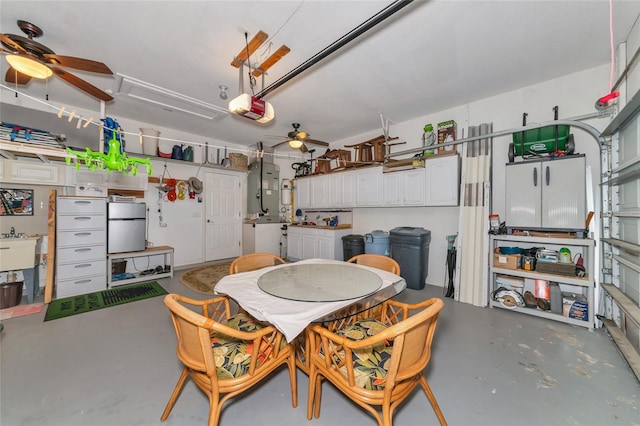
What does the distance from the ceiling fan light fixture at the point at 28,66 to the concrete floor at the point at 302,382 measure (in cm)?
265

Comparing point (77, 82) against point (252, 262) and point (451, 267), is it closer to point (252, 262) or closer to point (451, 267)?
point (252, 262)

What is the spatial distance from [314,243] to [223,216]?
8.15ft

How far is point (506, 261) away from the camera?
10.5 ft

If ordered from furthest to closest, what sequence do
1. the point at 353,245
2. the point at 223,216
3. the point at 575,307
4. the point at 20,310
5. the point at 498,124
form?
1. the point at 223,216
2. the point at 353,245
3. the point at 498,124
4. the point at 20,310
5. the point at 575,307

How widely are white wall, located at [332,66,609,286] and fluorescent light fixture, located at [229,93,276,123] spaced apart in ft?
8.30

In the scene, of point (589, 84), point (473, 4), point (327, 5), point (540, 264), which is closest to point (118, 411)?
point (327, 5)

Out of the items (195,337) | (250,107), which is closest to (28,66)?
(250,107)

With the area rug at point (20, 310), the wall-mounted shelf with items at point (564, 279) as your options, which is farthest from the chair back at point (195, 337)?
the wall-mounted shelf with items at point (564, 279)

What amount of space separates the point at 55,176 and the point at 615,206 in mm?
7677

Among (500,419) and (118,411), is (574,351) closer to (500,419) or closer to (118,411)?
(500,419)

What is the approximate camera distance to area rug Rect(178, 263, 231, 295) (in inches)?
157

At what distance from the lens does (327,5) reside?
2.02m

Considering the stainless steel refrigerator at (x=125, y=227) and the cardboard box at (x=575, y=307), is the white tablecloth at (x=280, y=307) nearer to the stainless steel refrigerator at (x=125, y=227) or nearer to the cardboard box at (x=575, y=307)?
the cardboard box at (x=575, y=307)

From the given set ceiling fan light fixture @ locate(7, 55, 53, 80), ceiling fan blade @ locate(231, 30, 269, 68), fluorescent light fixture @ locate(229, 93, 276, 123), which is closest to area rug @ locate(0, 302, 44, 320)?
ceiling fan light fixture @ locate(7, 55, 53, 80)
